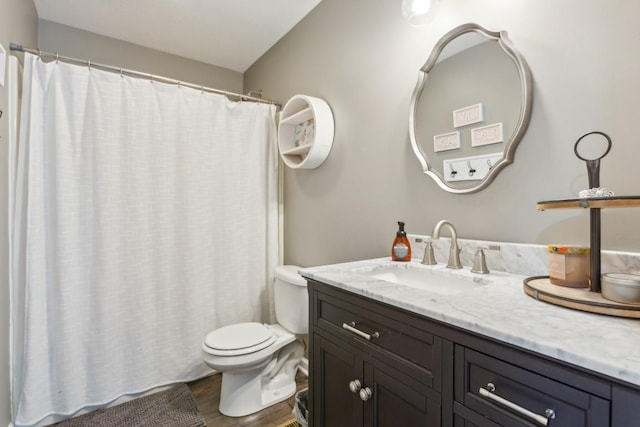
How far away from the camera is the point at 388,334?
0.92 meters

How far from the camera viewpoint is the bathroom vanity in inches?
21.2

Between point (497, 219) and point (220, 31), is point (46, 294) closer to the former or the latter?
point (220, 31)

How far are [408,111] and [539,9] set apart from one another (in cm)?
57

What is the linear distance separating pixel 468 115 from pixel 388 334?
3.01ft

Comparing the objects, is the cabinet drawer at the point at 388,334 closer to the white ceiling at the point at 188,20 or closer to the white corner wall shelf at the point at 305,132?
the white corner wall shelf at the point at 305,132

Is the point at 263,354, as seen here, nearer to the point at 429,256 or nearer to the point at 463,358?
the point at 429,256

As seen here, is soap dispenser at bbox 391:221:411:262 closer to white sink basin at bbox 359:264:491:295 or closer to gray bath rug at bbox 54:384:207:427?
white sink basin at bbox 359:264:491:295

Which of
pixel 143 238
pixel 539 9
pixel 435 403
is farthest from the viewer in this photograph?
pixel 143 238

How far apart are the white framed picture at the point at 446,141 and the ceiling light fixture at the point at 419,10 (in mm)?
465

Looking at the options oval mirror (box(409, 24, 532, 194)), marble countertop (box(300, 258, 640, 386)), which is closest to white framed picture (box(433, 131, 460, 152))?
oval mirror (box(409, 24, 532, 194))

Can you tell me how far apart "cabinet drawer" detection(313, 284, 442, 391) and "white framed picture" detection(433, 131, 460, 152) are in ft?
2.55

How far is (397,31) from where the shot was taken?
5.10ft

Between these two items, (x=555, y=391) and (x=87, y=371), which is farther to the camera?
(x=87, y=371)

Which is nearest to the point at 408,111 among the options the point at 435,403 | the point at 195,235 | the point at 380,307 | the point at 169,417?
the point at 380,307
